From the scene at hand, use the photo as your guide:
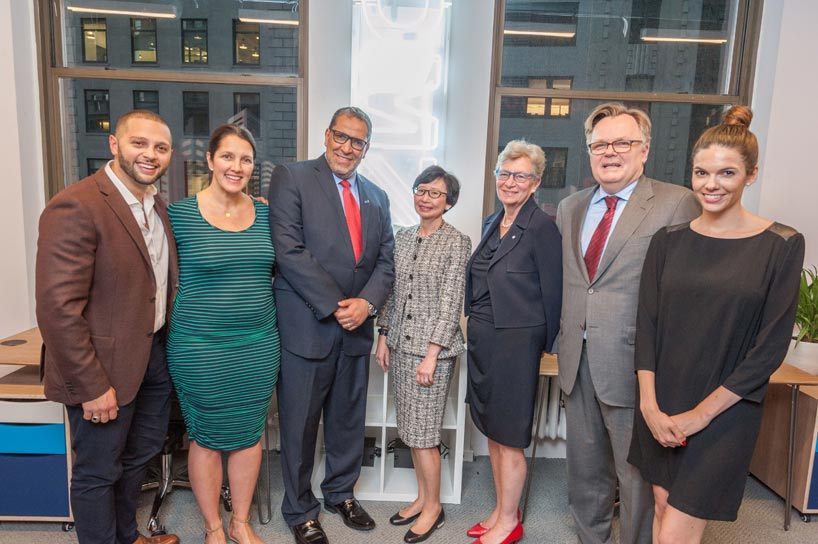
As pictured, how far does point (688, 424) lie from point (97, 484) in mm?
1957

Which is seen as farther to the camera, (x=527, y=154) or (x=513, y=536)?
(x=513, y=536)

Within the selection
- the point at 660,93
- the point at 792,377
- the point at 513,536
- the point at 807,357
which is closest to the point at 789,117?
the point at 660,93

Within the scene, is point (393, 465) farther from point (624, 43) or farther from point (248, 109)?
point (624, 43)

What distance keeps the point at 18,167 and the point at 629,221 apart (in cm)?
311

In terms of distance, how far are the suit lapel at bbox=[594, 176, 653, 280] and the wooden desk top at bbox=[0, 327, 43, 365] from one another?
2.34 meters

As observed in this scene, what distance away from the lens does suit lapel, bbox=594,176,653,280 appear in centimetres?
179

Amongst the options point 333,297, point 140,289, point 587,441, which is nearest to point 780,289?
point 587,441

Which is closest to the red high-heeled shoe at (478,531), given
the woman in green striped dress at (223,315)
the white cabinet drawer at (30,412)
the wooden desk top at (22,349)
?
the woman in green striped dress at (223,315)

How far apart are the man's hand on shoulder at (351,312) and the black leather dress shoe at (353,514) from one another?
0.89m

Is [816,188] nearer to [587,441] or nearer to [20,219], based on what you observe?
[587,441]

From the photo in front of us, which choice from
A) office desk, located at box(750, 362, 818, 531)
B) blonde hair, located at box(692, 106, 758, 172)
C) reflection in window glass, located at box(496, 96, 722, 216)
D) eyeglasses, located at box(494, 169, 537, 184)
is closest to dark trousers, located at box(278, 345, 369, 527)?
eyeglasses, located at box(494, 169, 537, 184)

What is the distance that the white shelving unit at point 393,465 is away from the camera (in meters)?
2.59

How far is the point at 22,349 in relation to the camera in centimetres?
241

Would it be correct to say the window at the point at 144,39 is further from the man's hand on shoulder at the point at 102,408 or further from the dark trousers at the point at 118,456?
the man's hand on shoulder at the point at 102,408
